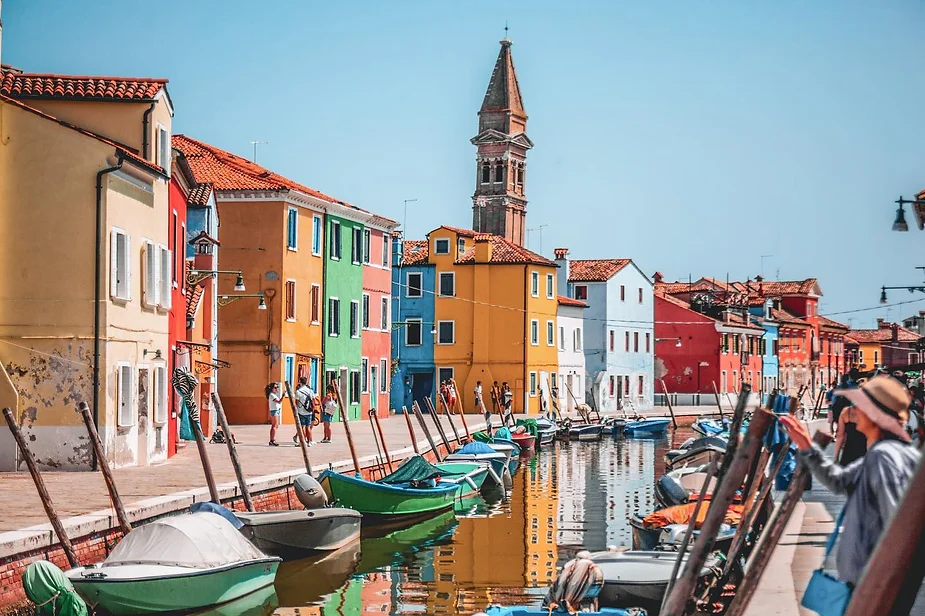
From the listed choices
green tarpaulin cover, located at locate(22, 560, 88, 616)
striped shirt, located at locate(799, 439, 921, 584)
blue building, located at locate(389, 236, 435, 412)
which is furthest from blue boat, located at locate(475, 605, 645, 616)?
blue building, located at locate(389, 236, 435, 412)

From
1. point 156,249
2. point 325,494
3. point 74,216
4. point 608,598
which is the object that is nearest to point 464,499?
point 325,494

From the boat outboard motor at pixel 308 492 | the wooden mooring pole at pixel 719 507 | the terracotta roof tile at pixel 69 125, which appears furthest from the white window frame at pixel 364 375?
the wooden mooring pole at pixel 719 507

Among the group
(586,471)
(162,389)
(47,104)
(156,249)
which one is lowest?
(586,471)

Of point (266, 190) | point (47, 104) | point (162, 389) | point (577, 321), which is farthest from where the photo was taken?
point (577, 321)

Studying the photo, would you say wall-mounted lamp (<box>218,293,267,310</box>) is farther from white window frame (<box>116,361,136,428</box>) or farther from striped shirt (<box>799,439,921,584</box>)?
striped shirt (<box>799,439,921,584</box>)

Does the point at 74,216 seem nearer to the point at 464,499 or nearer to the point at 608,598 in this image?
the point at 464,499

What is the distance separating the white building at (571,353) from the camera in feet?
207

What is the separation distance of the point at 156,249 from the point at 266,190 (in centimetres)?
1631

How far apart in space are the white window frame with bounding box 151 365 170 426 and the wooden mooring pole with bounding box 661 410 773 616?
18686 millimetres

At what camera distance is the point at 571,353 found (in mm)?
64438

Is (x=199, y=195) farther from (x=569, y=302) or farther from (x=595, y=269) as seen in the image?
(x=595, y=269)

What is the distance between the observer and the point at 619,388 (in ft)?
228

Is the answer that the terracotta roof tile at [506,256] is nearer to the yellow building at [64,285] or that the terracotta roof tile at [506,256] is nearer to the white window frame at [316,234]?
the white window frame at [316,234]

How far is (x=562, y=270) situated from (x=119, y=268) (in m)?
45.6
